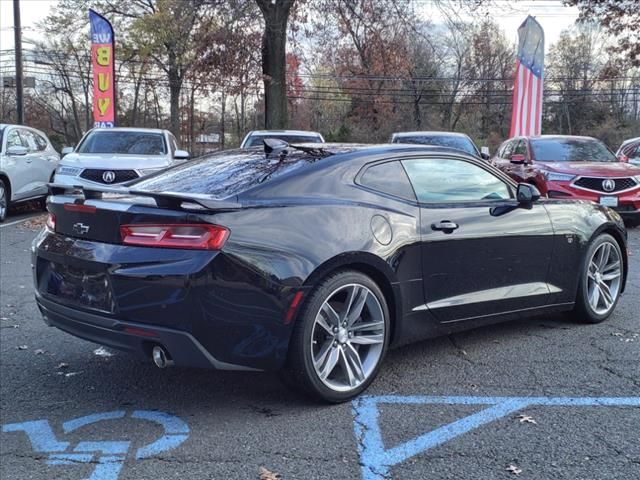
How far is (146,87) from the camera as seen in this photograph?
46.5 metres

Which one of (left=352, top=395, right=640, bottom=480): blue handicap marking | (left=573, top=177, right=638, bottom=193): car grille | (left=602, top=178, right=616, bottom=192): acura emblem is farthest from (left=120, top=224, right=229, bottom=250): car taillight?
(left=602, top=178, right=616, bottom=192): acura emblem

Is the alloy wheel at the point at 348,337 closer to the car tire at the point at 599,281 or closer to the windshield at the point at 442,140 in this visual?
the car tire at the point at 599,281

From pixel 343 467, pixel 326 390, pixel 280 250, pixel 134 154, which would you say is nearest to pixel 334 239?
pixel 280 250

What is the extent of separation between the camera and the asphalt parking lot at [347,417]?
9.91 ft

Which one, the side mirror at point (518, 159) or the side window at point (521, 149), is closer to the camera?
the side mirror at point (518, 159)

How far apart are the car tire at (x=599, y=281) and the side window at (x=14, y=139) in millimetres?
10949

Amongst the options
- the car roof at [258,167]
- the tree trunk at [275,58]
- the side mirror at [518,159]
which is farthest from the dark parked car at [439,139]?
the car roof at [258,167]

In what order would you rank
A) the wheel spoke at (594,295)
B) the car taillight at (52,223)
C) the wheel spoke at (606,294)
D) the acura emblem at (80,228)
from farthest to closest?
the wheel spoke at (606,294), the wheel spoke at (594,295), the car taillight at (52,223), the acura emblem at (80,228)

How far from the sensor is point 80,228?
3639mm

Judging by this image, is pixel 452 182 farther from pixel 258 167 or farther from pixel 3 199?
pixel 3 199

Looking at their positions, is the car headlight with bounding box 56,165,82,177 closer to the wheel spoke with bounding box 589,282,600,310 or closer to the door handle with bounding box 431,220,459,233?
the door handle with bounding box 431,220,459,233

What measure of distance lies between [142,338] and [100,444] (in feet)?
1.81

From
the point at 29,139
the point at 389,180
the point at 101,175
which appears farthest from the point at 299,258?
the point at 29,139

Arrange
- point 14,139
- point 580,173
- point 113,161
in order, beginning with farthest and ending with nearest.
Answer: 1. point 14,139
2. point 113,161
3. point 580,173
